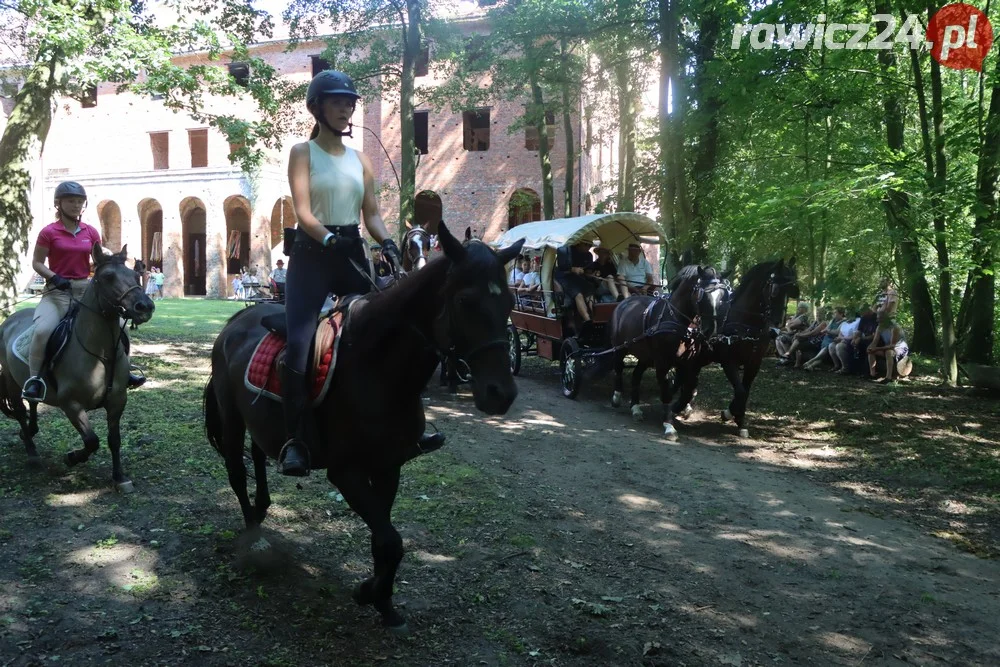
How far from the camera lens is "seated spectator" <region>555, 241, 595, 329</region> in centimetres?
1310

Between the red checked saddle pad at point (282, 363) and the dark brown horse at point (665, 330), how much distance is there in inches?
262

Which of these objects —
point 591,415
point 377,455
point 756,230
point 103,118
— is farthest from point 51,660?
point 103,118

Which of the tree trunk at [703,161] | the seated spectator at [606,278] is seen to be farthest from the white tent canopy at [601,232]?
the tree trunk at [703,161]

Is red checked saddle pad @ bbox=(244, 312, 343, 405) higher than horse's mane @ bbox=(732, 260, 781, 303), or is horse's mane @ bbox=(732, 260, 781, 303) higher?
horse's mane @ bbox=(732, 260, 781, 303)

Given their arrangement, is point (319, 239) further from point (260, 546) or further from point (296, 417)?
point (260, 546)

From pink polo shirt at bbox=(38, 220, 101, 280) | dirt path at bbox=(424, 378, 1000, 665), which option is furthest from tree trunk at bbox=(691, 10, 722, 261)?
pink polo shirt at bbox=(38, 220, 101, 280)

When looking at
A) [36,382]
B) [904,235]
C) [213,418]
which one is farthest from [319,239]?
[904,235]

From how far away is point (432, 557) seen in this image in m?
5.36

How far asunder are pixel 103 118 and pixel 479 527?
45.0m

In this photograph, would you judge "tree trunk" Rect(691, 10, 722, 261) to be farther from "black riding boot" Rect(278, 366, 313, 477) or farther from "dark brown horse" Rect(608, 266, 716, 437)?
"black riding boot" Rect(278, 366, 313, 477)

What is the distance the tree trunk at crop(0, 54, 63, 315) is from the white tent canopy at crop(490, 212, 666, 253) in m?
7.95

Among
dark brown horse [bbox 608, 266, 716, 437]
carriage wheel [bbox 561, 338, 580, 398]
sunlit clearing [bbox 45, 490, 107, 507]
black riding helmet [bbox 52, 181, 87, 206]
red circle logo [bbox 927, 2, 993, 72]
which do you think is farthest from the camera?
carriage wheel [bbox 561, 338, 580, 398]

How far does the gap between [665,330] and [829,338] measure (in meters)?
6.85

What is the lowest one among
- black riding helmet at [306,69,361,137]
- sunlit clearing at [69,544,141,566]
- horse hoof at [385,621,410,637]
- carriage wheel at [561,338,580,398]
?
horse hoof at [385,621,410,637]
